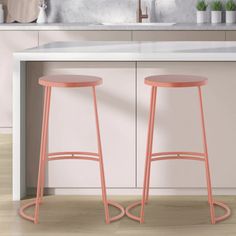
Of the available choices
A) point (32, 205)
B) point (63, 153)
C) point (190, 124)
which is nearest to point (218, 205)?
point (190, 124)

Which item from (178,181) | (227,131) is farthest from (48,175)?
(227,131)

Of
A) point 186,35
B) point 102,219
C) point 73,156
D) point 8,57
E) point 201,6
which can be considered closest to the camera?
point 102,219

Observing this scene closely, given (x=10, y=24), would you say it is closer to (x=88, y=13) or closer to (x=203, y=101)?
(x=88, y=13)

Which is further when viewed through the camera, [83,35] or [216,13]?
[216,13]

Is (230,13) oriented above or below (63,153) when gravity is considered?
above

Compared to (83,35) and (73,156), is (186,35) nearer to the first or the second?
(83,35)

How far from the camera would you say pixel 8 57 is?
6516 mm

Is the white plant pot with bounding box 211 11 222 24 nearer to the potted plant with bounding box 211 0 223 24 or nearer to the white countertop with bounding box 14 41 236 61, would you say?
the potted plant with bounding box 211 0 223 24

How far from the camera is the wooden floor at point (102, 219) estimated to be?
363 cm

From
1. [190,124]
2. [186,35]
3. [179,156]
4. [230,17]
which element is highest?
[230,17]

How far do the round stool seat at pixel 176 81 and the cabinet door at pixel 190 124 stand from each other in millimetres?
314

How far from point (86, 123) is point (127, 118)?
255mm

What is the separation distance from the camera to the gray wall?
7066mm

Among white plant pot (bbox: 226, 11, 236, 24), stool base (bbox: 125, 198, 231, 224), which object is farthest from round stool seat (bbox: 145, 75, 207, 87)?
white plant pot (bbox: 226, 11, 236, 24)
